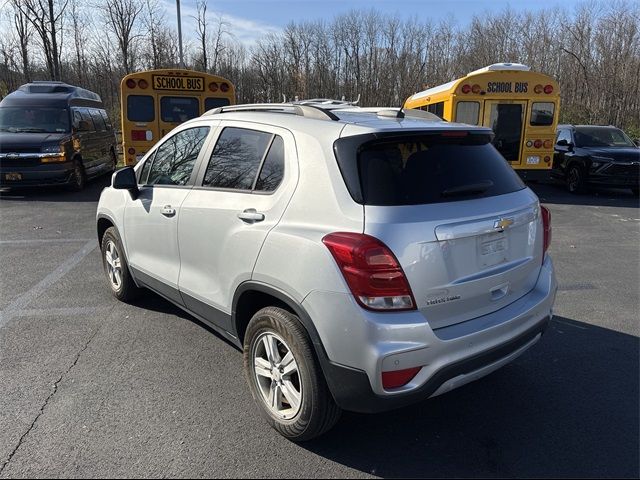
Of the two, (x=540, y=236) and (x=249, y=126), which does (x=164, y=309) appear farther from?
(x=540, y=236)

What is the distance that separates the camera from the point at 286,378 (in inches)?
111

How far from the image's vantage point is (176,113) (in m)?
11.6

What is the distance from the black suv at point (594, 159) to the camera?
38.2 feet

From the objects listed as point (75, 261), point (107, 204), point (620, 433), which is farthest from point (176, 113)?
point (620, 433)

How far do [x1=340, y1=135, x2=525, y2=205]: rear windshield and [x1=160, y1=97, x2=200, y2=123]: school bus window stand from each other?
9770 millimetres

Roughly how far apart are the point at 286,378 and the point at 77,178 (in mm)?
11286

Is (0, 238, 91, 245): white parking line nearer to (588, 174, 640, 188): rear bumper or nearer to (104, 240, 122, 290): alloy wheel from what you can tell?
(104, 240, 122, 290): alloy wheel

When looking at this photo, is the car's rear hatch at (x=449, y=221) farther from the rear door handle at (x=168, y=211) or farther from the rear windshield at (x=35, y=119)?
the rear windshield at (x=35, y=119)

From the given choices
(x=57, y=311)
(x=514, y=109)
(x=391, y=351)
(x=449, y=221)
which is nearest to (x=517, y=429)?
(x=391, y=351)

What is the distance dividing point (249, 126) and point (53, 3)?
959 inches

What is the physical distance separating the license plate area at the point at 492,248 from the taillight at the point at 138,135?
10520 millimetres

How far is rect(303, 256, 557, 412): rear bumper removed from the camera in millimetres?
2301

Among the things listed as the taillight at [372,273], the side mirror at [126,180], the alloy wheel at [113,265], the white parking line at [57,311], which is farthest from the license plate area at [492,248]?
the white parking line at [57,311]

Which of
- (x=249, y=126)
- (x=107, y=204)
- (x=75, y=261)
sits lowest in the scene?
(x=75, y=261)
